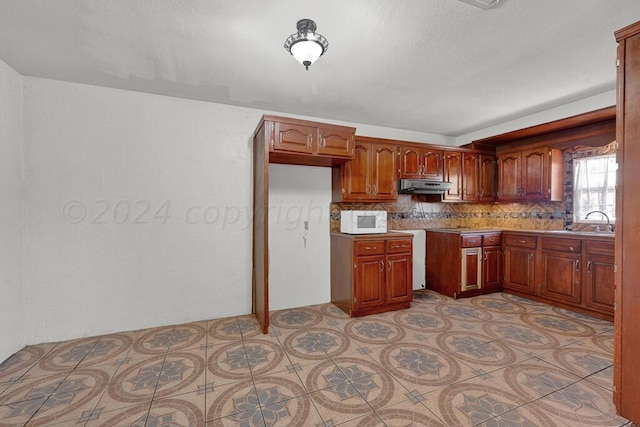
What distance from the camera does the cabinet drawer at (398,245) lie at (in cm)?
347

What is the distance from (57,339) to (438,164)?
5.04 m

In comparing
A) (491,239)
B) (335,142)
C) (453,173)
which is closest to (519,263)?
(491,239)

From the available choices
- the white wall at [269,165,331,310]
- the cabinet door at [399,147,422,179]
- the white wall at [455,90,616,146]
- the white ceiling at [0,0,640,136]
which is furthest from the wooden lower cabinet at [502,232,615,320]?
the white wall at [269,165,331,310]

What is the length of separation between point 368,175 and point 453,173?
1568 millimetres

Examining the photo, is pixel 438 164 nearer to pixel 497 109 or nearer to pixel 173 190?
pixel 497 109

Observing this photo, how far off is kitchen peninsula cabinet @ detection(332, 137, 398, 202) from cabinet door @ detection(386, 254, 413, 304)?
855mm

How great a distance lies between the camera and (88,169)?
2.76 meters

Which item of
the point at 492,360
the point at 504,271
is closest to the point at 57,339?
the point at 492,360

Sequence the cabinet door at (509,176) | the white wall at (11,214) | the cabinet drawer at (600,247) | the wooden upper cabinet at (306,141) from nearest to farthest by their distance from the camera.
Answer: the white wall at (11,214) < the wooden upper cabinet at (306,141) < the cabinet drawer at (600,247) < the cabinet door at (509,176)

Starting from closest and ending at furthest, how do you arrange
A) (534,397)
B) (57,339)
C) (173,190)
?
1. (534,397)
2. (57,339)
3. (173,190)

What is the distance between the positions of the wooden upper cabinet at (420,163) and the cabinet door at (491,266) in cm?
131

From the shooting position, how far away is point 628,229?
A: 5.43 feet

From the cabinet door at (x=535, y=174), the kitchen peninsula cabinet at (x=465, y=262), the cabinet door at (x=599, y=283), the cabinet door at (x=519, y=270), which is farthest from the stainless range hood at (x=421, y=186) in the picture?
the cabinet door at (x=599, y=283)

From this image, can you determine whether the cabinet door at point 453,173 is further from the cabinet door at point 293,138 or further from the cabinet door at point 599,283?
the cabinet door at point 293,138
